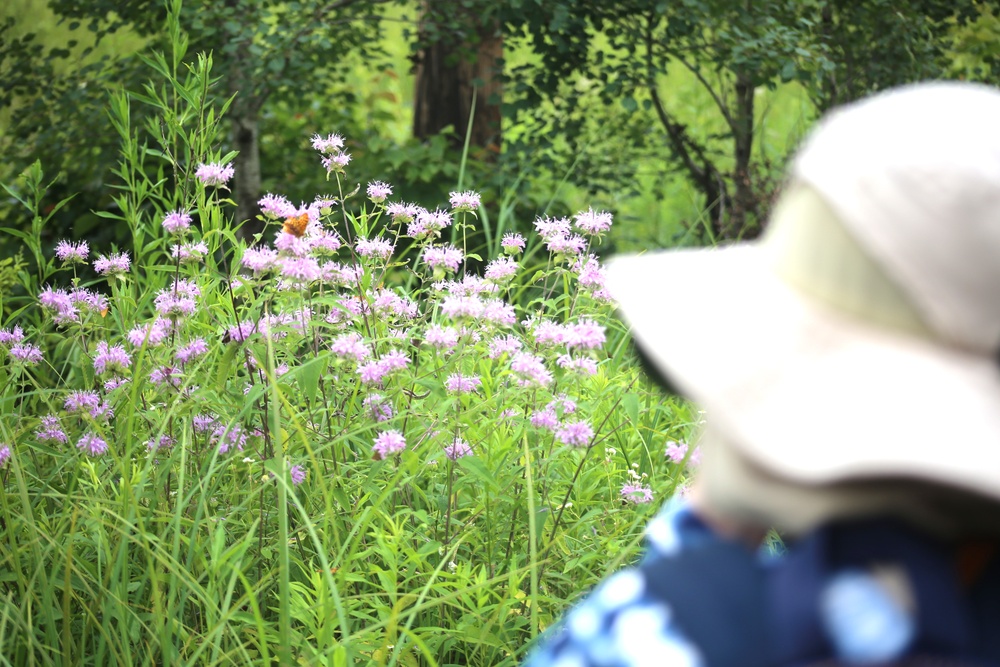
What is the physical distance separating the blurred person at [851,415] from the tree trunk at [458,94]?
4064mm

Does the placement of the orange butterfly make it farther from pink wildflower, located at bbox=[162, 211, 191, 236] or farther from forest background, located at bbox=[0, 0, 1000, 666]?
pink wildflower, located at bbox=[162, 211, 191, 236]

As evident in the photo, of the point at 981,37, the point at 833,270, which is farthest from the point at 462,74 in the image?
the point at 833,270

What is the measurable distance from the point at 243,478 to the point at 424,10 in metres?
3.22

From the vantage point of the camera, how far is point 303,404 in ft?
6.98

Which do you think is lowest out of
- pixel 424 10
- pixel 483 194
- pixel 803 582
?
pixel 483 194

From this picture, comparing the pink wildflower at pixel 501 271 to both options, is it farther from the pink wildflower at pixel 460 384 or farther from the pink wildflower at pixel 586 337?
the pink wildflower at pixel 586 337

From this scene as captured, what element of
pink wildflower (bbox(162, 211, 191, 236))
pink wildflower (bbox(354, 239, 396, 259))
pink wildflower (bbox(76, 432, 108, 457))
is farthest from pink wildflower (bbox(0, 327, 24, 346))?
pink wildflower (bbox(354, 239, 396, 259))

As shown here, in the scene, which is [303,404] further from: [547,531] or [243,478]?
[547,531]

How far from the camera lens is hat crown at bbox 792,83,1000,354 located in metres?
0.73

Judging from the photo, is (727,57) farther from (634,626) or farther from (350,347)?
(634,626)

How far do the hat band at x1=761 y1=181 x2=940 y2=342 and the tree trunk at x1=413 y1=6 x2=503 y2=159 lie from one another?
4052 mm

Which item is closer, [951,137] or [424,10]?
[951,137]

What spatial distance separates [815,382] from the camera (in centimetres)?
72

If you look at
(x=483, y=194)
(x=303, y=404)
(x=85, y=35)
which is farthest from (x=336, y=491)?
(x=85, y=35)
